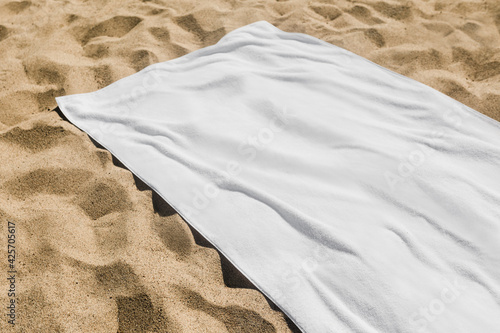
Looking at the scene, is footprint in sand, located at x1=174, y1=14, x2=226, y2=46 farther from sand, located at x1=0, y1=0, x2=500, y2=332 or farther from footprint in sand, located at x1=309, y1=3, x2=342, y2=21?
footprint in sand, located at x1=309, y1=3, x2=342, y2=21

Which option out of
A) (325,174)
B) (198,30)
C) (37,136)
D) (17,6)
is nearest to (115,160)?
(37,136)

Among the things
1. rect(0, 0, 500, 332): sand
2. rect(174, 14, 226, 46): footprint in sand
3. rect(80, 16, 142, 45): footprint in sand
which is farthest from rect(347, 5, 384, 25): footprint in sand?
rect(80, 16, 142, 45): footprint in sand

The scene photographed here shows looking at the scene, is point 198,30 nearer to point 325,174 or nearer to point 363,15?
point 363,15

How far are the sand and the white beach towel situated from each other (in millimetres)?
119

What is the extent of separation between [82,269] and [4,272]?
27 centimetres

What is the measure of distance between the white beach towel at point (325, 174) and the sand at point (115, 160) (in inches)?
4.7

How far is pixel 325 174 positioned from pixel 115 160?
3.11 feet

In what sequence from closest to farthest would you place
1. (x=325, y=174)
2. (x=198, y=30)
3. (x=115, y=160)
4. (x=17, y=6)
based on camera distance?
(x=325, y=174), (x=115, y=160), (x=198, y=30), (x=17, y=6)

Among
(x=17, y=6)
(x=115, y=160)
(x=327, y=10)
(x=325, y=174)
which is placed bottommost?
(x=115, y=160)

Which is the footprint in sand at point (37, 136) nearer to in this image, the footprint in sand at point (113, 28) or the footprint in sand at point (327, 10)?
the footprint in sand at point (113, 28)

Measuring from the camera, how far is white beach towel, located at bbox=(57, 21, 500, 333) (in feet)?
4.38

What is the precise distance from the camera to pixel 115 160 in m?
1.81

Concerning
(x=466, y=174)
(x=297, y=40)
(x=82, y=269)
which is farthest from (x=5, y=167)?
(x=466, y=174)

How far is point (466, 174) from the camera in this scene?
159cm
